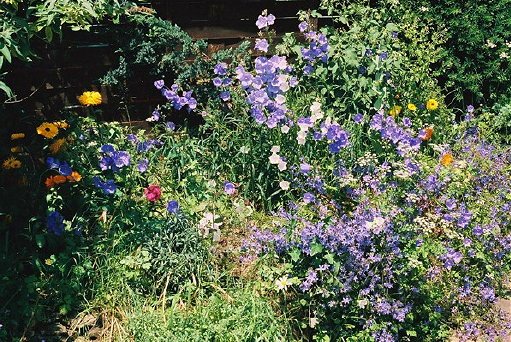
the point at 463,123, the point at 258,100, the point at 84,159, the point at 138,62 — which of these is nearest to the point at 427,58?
the point at 463,123

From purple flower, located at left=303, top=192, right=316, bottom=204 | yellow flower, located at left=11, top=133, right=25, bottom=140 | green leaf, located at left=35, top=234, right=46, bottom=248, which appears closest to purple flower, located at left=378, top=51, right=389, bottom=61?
purple flower, located at left=303, top=192, right=316, bottom=204

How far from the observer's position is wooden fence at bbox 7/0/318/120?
188 inches

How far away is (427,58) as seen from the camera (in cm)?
533

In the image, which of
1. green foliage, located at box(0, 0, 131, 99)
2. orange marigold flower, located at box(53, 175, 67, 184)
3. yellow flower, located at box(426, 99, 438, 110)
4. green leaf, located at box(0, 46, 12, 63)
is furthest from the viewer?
yellow flower, located at box(426, 99, 438, 110)

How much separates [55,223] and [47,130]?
54 centimetres

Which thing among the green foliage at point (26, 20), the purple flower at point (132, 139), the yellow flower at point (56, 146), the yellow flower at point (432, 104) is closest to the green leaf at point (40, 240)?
the yellow flower at point (56, 146)

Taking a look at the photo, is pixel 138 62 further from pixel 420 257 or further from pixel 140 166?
pixel 420 257

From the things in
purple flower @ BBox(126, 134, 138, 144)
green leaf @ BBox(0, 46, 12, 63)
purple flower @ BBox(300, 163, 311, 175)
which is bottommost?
purple flower @ BBox(126, 134, 138, 144)

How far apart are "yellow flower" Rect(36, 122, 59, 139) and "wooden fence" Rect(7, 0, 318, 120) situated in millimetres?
599

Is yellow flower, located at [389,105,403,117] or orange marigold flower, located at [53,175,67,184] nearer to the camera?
orange marigold flower, located at [53,175,67,184]

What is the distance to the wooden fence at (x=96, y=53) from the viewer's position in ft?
15.7

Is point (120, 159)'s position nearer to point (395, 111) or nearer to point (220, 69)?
point (220, 69)

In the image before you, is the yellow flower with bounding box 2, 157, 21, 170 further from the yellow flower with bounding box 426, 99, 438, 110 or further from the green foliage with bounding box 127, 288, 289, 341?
the yellow flower with bounding box 426, 99, 438, 110

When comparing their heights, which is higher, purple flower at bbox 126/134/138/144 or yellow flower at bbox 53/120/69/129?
yellow flower at bbox 53/120/69/129
